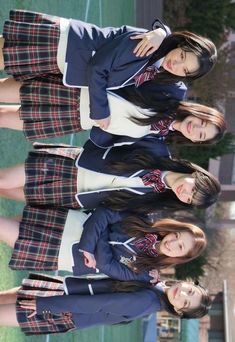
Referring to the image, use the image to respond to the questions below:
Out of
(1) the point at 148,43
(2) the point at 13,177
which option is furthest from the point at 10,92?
(1) the point at 148,43

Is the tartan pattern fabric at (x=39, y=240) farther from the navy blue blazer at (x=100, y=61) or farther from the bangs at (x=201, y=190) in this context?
the bangs at (x=201, y=190)

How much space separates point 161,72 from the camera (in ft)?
9.75

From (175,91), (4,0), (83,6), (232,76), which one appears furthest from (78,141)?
(232,76)

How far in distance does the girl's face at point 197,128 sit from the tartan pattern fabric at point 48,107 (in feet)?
2.02

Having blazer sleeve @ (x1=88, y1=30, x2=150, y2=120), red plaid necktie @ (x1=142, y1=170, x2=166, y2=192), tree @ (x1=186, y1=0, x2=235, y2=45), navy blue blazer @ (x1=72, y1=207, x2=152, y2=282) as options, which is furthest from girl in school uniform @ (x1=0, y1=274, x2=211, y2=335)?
tree @ (x1=186, y1=0, x2=235, y2=45)

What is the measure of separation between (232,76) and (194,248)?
10.4 m

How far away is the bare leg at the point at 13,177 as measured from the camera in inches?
127

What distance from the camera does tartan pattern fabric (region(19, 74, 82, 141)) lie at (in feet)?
10.3

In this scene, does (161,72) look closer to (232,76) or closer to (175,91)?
(175,91)

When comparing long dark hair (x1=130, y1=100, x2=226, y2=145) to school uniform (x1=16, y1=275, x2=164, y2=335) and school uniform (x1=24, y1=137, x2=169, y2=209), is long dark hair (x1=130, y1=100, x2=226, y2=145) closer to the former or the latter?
school uniform (x1=24, y1=137, x2=169, y2=209)

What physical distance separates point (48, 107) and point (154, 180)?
0.72 m

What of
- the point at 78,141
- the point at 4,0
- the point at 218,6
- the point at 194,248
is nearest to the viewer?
the point at 194,248

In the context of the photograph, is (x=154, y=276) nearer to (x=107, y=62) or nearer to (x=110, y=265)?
(x=110, y=265)

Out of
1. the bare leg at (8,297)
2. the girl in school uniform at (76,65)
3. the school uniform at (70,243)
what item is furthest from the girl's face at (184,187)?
the bare leg at (8,297)
